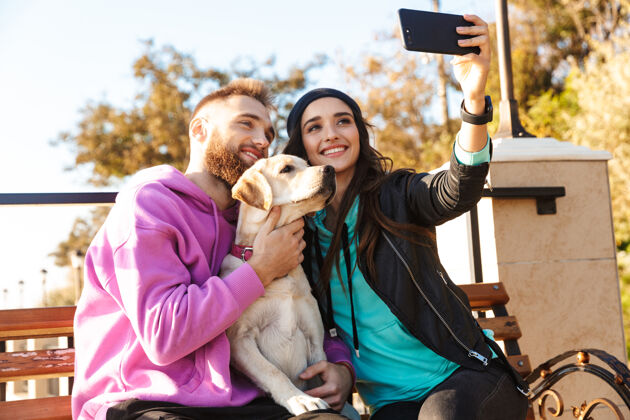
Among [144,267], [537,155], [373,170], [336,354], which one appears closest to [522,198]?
[537,155]

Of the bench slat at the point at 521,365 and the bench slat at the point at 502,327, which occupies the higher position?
the bench slat at the point at 502,327

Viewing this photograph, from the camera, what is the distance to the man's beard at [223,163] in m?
2.80

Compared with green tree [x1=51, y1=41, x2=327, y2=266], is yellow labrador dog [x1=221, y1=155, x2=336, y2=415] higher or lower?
lower

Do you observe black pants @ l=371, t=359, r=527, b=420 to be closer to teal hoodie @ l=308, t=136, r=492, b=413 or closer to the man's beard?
teal hoodie @ l=308, t=136, r=492, b=413

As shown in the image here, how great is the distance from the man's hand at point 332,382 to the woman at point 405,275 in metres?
0.16

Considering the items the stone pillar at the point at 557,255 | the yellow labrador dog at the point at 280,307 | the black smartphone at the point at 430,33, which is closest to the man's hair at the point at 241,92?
the yellow labrador dog at the point at 280,307

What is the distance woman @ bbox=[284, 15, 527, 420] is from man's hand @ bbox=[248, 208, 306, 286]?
0.20 meters

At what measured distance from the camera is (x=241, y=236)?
103 inches

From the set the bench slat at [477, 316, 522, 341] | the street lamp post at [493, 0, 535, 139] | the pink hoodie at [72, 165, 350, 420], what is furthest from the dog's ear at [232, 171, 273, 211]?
the street lamp post at [493, 0, 535, 139]

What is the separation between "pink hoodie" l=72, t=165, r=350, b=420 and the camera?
2.06m

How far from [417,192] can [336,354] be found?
31.0 inches

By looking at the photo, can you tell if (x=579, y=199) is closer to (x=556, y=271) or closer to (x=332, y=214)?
(x=556, y=271)

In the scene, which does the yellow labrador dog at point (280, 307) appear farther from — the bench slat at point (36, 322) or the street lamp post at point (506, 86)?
the street lamp post at point (506, 86)

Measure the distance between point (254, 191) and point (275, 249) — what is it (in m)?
0.32
